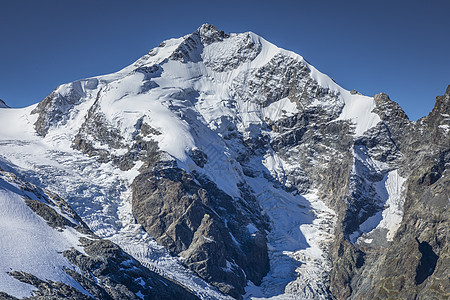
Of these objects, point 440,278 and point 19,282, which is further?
point 440,278

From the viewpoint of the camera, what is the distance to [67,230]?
183750 mm

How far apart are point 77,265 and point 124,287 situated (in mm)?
13095

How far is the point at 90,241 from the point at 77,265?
14192 mm

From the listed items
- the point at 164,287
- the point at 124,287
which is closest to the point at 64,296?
the point at 124,287

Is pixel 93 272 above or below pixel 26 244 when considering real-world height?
below

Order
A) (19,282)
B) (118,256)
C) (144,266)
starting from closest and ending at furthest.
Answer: (19,282), (118,256), (144,266)

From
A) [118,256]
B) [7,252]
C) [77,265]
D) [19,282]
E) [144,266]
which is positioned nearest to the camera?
[19,282]

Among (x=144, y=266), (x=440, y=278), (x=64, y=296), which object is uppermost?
(x=440, y=278)

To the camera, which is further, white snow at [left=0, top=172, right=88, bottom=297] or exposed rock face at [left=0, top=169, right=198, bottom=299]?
exposed rock face at [left=0, top=169, right=198, bottom=299]

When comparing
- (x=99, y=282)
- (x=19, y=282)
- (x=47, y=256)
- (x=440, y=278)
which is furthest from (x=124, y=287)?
(x=440, y=278)

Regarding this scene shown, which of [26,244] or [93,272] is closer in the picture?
[26,244]

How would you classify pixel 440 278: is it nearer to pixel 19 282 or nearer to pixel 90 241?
pixel 90 241

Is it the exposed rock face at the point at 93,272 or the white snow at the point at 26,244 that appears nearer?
the white snow at the point at 26,244

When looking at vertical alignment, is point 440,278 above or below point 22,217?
above
